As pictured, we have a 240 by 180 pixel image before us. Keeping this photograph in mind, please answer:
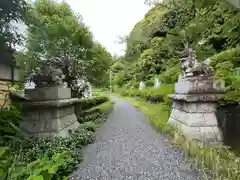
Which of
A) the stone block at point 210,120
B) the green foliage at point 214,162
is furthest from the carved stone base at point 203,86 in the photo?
the green foliage at point 214,162

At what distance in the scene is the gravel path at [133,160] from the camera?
3.52m

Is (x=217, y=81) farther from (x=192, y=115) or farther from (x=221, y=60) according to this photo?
(x=221, y=60)

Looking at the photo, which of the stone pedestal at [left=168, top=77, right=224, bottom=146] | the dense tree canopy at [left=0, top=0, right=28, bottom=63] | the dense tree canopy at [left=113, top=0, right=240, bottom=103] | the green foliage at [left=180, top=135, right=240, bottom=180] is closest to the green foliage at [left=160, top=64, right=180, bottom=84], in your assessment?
the dense tree canopy at [left=113, top=0, right=240, bottom=103]

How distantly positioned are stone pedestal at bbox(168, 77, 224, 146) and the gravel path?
0.66 m

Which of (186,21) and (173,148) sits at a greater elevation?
(186,21)

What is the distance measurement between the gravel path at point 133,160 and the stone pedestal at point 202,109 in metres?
0.66

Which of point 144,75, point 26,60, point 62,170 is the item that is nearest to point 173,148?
point 62,170

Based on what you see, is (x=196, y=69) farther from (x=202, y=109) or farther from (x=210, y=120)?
(x=210, y=120)

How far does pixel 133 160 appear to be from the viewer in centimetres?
423

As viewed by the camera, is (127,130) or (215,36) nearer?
(127,130)

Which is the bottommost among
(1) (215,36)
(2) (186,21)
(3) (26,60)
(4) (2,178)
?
(4) (2,178)

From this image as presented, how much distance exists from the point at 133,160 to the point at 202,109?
196cm

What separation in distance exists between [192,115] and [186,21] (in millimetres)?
10141

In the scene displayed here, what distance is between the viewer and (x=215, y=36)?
436 inches
